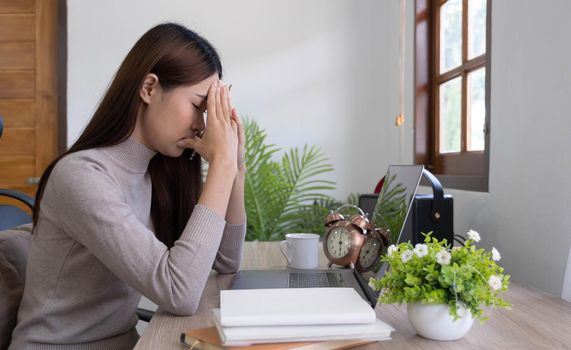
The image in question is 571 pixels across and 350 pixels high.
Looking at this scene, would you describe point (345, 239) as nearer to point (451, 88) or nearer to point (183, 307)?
point (183, 307)

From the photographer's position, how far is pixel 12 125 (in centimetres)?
315

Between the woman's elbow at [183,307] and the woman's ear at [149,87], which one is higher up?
the woman's ear at [149,87]

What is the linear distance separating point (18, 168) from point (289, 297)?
284 centimetres

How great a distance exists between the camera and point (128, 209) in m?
0.94

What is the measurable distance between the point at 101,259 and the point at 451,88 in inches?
76.0

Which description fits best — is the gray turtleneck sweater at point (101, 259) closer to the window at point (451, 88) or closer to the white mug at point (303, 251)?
the white mug at point (303, 251)

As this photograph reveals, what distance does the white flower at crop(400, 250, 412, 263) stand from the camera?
0.77m

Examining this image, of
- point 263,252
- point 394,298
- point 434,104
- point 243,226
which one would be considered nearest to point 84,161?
point 243,226

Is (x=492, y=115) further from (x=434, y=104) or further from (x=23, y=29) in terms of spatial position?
(x=23, y=29)

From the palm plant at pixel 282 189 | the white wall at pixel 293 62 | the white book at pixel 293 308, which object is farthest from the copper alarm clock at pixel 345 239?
the white wall at pixel 293 62

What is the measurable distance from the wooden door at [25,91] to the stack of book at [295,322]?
9.15 feet

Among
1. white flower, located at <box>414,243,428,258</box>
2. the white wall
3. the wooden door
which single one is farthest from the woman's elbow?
the wooden door

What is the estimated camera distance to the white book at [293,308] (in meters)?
0.69

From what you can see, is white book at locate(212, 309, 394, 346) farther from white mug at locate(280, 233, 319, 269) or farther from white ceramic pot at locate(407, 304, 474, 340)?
white mug at locate(280, 233, 319, 269)
